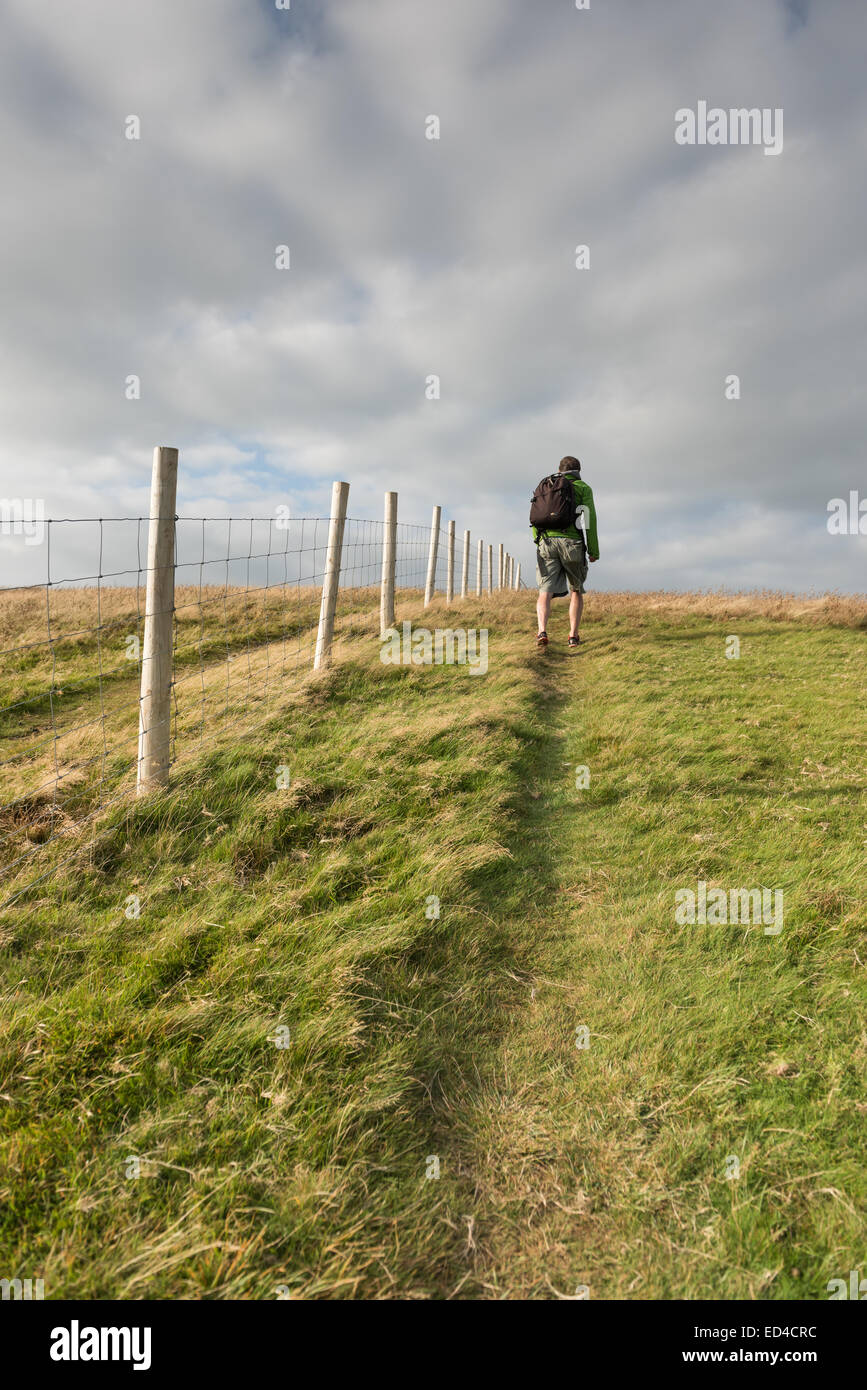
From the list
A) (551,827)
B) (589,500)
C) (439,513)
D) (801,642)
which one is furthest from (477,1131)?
(439,513)

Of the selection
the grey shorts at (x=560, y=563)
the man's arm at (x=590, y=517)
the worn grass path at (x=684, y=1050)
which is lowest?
the worn grass path at (x=684, y=1050)

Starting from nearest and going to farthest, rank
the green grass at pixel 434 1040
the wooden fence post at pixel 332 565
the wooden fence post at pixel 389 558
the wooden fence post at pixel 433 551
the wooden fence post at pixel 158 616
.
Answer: the green grass at pixel 434 1040, the wooden fence post at pixel 158 616, the wooden fence post at pixel 332 565, the wooden fence post at pixel 389 558, the wooden fence post at pixel 433 551

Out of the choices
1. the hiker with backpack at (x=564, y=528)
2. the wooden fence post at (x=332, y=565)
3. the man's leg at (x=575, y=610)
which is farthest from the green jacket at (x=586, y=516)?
the wooden fence post at (x=332, y=565)

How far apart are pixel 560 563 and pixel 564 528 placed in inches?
21.6

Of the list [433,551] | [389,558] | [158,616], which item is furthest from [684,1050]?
[433,551]

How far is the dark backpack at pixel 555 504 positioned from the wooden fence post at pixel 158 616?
5.89 m

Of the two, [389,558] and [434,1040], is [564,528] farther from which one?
[434,1040]

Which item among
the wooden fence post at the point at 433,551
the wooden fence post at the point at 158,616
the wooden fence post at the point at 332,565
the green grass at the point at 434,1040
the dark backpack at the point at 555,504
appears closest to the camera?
the green grass at the point at 434,1040

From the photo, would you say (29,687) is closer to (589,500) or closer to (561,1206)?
(589,500)

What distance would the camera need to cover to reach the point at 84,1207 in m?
2.06

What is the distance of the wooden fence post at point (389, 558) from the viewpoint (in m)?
10.2

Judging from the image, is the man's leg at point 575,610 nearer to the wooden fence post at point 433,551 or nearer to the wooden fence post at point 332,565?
the wooden fence post at point 332,565

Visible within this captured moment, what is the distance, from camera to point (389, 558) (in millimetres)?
10219

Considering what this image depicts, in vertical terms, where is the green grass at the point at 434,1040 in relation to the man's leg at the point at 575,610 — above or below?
below
